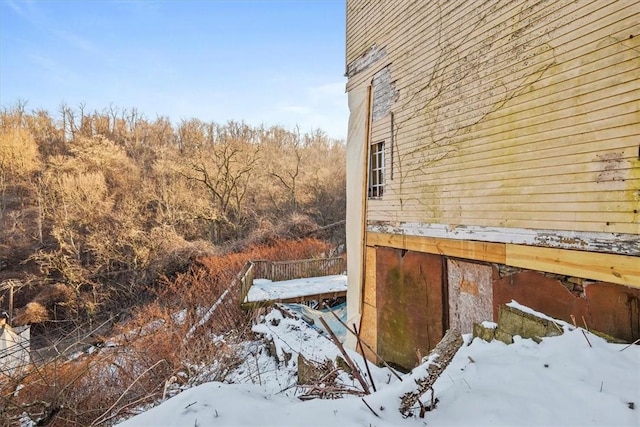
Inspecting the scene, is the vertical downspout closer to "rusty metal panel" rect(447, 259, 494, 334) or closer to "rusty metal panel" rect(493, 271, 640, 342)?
Result: "rusty metal panel" rect(447, 259, 494, 334)

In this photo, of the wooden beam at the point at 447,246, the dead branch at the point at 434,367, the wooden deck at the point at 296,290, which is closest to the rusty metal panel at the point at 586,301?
the wooden beam at the point at 447,246

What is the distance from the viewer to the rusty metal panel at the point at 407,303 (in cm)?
556

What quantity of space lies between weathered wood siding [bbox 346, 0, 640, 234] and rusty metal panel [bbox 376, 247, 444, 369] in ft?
2.47

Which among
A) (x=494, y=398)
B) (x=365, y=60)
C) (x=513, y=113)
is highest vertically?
(x=365, y=60)

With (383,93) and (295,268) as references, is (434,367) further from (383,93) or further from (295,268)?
(295,268)

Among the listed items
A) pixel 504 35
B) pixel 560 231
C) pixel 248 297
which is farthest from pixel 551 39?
pixel 248 297

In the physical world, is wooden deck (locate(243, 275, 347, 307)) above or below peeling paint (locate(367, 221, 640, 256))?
below

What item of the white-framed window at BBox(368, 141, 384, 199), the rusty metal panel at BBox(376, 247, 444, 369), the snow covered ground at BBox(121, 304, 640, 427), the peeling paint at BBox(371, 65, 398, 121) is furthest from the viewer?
the white-framed window at BBox(368, 141, 384, 199)

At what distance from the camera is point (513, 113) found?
13.5 ft

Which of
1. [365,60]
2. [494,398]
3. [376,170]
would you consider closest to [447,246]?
[376,170]

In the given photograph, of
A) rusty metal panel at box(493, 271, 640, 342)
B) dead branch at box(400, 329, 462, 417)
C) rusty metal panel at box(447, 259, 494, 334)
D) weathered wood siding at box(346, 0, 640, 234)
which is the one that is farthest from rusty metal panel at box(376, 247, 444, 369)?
dead branch at box(400, 329, 462, 417)

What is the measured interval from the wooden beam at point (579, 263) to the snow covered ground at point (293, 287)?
9676 mm

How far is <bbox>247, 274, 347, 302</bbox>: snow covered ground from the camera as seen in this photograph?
12.9 meters

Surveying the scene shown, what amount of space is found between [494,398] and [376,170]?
5.39m
